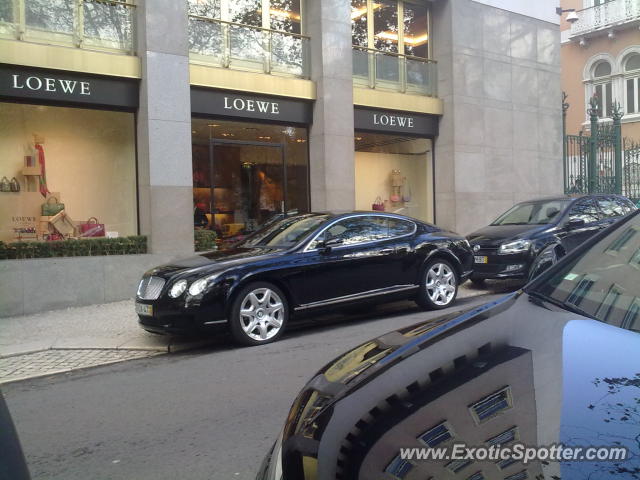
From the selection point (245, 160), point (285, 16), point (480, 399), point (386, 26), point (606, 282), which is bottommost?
point (480, 399)

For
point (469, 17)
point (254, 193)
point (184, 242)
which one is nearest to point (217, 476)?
point (184, 242)

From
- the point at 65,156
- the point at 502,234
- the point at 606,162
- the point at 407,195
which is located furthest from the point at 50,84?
the point at 606,162

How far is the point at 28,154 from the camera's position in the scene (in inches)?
448

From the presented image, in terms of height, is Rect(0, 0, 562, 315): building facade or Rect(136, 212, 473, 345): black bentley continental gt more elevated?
Rect(0, 0, 562, 315): building facade

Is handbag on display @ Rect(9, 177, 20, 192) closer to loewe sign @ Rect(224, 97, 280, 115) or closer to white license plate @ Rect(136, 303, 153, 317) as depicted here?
loewe sign @ Rect(224, 97, 280, 115)

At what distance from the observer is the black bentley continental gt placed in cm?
704

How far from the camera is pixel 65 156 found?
38.9 feet

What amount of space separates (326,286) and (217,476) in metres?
4.45

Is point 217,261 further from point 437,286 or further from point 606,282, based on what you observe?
point 606,282

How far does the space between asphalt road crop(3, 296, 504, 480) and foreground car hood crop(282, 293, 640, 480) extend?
1869mm

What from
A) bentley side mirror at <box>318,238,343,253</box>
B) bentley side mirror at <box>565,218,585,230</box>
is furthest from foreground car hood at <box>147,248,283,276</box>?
bentley side mirror at <box>565,218,585,230</box>

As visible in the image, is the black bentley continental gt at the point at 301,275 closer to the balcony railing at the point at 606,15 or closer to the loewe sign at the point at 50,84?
the loewe sign at the point at 50,84

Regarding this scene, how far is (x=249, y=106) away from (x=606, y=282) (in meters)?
11.7

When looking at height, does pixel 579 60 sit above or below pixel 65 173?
above
